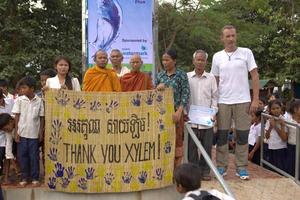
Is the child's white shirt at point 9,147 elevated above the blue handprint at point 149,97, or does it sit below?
below

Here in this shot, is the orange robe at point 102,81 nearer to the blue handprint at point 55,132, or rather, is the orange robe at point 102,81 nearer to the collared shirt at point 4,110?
the blue handprint at point 55,132

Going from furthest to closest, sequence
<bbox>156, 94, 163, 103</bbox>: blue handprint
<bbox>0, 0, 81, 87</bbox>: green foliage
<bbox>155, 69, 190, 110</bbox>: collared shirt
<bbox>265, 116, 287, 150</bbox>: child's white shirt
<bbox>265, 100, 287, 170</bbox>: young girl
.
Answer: <bbox>0, 0, 81, 87</bbox>: green foliage
<bbox>265, 116, 287, 150</bbox>: child's white shirt
<bbox>265, 100, 287, 170</bbox>: young girl
<bbox>155, 69, 190, 110</bbox>: collared shirt
<bbox>156, 94, 163, 103</bbox>: blue handprint

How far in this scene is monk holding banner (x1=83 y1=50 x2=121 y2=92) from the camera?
5.68 meters

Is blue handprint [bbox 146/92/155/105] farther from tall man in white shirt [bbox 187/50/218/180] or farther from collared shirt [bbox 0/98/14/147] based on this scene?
collared shirt [bbox 0/98/14/147]

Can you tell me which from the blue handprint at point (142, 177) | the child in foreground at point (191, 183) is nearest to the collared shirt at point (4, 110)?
the blue handprint at point (142, 177)

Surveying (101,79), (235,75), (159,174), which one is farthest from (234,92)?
(101,79)

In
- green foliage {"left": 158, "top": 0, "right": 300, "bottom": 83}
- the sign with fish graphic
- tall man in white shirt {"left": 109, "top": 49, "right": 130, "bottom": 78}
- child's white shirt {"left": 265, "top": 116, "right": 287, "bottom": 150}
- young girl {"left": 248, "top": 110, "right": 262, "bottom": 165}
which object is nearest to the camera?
tall man in white shirt {"left": 109, "top": 49, "right": 130, "bottom": 78}

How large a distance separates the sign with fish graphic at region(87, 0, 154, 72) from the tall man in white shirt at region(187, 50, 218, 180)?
1.98 meters

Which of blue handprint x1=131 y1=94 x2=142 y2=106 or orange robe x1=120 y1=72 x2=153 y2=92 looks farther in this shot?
orange robe x1=120 y1=72 x2=153 y2=92

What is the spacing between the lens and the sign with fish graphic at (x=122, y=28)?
7.59m

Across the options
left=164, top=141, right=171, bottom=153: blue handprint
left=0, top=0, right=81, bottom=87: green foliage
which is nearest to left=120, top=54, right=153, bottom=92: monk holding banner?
left=164, top=141, right=171, bottom=153: blue handprint

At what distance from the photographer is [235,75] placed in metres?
5.86

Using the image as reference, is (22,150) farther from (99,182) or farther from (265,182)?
(265,182)

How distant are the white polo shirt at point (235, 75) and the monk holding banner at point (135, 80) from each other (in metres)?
0.89
